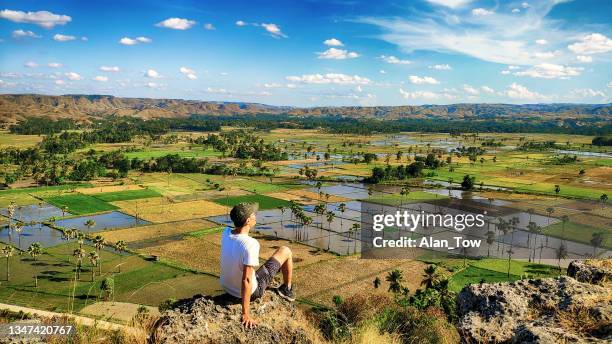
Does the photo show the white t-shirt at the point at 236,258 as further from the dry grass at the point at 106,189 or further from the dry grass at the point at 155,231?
the dry grass at the point at 106,189

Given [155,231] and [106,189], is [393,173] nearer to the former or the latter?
[155,231]

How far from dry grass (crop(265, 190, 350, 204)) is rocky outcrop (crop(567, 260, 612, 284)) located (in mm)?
69212

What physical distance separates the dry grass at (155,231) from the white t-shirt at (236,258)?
53301 millimetres

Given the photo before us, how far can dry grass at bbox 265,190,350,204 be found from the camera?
80750 mm

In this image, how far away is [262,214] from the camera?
234 feet

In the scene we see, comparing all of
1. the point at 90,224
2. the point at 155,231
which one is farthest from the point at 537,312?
the point at 90,224

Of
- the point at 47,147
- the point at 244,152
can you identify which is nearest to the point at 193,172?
the point at 244,152

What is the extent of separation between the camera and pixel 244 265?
6.93 m

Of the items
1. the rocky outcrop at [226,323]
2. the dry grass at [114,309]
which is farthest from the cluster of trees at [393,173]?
the rocky outcrop at [226,323]

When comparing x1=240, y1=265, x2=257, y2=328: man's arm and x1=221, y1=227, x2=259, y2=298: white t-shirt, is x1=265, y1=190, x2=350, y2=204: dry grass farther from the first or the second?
x1=240, y1=265, x2=257, y2=328: man's arm

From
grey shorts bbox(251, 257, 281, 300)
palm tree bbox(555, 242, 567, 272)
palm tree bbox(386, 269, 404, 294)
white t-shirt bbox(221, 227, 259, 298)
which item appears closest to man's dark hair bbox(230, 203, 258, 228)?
white t-shirt bbox(221, 227, 259, 298)

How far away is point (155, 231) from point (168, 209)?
12.9 meters

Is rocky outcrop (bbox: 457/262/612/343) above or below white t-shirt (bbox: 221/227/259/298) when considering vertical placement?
below

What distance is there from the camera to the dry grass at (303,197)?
265 feet
